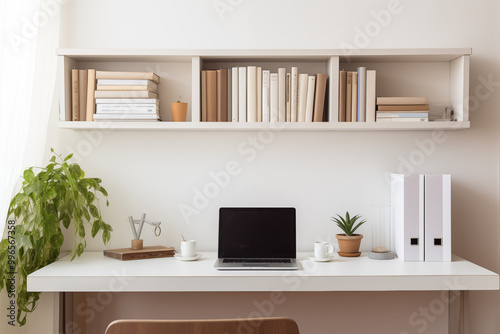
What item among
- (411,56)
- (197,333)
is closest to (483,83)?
(411,56)

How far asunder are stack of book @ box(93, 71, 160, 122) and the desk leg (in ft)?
5.31

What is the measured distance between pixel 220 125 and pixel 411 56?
3.21 ft

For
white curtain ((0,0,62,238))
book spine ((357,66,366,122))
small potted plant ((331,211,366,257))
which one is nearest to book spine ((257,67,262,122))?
book spine ((357,66,366,122))

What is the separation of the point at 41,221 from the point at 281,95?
123 centimetres

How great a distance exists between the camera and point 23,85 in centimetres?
236

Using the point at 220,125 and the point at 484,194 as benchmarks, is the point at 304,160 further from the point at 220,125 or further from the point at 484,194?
the point at 484,194

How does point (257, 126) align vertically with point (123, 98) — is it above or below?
below

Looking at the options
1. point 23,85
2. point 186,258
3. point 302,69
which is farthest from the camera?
point 302,69

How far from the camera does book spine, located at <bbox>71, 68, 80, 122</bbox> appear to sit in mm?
2592

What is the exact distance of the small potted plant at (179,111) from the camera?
104 inches

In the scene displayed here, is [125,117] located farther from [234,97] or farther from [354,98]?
[354,98]

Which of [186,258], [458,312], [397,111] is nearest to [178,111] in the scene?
[186,258]

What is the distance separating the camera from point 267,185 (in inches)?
110

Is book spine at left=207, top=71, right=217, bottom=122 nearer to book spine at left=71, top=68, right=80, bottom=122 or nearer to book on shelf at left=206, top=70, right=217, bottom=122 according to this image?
book on shelf at left=206, top=70, right=217, bottom=122
